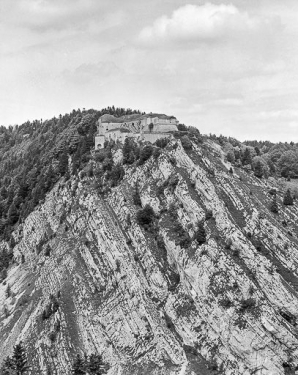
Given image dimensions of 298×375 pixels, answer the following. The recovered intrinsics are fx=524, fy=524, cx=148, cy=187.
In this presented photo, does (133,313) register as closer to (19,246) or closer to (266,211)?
(266,211)

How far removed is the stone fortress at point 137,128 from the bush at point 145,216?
17042 millimetres

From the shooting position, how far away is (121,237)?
83812 millimetres

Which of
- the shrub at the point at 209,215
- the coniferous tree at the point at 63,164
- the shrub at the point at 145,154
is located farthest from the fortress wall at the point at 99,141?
the shrub at the point at 209,215

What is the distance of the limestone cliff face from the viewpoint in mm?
66750

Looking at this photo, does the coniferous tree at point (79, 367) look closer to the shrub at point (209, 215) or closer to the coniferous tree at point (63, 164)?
the shrub at point (209, 215)

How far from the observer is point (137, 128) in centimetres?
10512

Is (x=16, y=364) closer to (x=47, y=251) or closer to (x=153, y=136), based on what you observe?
(x=47, y=251)

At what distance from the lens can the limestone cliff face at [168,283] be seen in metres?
66.8

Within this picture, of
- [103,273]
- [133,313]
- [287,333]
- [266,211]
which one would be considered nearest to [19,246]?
[103,273]

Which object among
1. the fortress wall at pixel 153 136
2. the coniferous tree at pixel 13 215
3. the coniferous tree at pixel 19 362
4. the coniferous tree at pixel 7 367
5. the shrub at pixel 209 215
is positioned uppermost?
the coniferous tree at pixel 13 215

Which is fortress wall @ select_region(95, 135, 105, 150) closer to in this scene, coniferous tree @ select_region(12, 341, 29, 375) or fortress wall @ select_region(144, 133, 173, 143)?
fortress wall @ select_region(144, 133, 173, 143)

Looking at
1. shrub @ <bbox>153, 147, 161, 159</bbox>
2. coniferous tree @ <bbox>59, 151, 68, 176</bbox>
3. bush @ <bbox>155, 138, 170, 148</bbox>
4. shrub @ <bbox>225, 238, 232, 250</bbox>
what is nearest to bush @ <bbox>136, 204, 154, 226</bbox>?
shrub @ <bbox>153, 147, 161, 159</bbox>

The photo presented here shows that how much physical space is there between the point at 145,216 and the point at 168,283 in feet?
38.1

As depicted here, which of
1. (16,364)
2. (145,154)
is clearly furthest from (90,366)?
(145,154)
